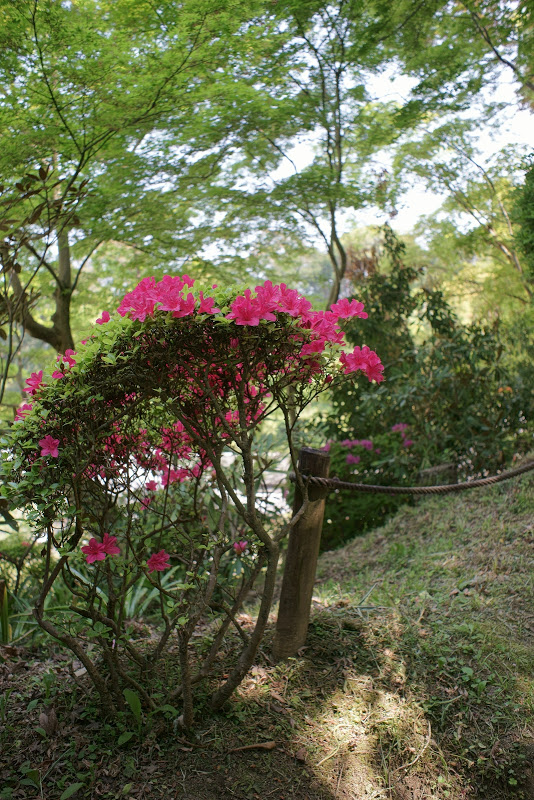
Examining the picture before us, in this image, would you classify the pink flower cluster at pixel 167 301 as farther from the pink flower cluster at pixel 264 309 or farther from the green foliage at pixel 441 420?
the green foliage at pixel 441 420

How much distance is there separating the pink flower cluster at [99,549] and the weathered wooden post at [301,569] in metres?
0.80

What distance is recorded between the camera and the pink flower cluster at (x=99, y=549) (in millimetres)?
1691

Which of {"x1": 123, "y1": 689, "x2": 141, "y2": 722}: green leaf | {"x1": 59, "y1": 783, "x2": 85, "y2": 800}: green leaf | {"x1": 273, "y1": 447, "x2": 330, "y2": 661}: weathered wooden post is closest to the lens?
{"x1": 59, "y1": 783, "x2": 85, "y2": 800}: green leaf

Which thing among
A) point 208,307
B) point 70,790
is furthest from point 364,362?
point 70,790

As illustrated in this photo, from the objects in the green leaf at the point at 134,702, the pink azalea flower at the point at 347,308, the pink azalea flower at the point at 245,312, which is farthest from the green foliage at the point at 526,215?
the green leaf at the point at 134,702

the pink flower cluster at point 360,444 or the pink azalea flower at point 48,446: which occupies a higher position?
the pink azalea flower at point 48,446

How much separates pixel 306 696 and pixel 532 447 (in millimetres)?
3350

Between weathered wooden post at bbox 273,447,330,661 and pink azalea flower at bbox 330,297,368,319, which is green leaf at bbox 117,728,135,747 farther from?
pink azalea flower at bbox 330,297,368,319

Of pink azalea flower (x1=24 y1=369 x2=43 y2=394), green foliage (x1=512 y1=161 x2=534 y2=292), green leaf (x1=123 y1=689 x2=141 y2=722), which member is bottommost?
green leaf (x1=123 y1=689 x2=141 y2=722)

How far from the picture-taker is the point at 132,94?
3.80 meters

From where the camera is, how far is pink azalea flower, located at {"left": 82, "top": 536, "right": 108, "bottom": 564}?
1689 mm

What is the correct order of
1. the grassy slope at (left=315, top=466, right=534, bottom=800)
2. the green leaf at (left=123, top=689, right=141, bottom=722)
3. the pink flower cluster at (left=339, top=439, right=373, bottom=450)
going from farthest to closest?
the pink flower cluster at (left=339, top=439, right=373, bottom=450)
the grassy slope at (left=315, top=466, right=534, bottom=800)
the green leaf at (left=123, top=689, right=141, bottom=722)

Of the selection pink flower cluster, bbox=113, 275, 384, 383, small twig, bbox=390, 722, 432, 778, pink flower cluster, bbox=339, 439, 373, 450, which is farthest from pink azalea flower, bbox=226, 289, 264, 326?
pink flower cluster, bbox=339, 439, 373, 450

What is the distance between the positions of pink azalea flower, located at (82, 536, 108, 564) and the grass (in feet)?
1.94
